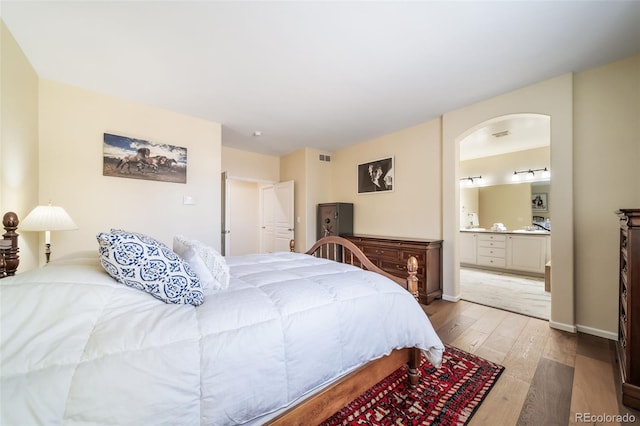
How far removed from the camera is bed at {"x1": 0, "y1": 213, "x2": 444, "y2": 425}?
71 centimetres

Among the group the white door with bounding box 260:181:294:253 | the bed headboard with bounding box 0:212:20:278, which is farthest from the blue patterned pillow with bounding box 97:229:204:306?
the white door with bounding box 260:181:294:253

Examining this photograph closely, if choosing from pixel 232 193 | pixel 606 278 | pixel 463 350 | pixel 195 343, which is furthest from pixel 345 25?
pixel 232 193

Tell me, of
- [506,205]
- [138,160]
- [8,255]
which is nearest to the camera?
[8,255]

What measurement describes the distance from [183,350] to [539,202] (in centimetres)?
673

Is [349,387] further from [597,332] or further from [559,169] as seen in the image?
[559,169]

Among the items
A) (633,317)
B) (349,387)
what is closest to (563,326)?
(633,317)

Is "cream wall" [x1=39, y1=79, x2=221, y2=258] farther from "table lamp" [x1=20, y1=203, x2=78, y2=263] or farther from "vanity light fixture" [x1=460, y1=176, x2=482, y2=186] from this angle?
"vanity light fixture" [x1=460, y1=176, x2=482, y2=186]

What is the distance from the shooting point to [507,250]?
5.07m

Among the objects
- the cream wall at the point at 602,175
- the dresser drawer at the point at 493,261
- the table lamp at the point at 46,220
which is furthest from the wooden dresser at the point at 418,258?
the table lamp at the point at 46,220

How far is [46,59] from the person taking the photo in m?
2.27

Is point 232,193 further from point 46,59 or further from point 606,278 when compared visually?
point 606,278

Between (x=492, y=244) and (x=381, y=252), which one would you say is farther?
(x=492, y=244)

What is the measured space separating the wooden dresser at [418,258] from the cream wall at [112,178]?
8.24ft

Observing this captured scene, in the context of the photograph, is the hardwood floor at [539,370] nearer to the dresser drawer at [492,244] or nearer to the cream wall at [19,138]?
the dresser drawer at [492,244]
